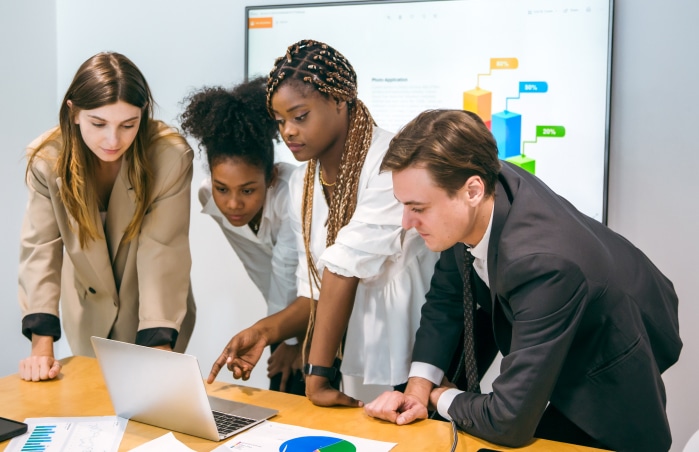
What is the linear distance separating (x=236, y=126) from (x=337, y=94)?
0.42 meters

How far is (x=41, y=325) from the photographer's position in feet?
6.02

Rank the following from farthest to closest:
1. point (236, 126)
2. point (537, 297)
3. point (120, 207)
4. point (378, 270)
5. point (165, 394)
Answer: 1. point (236, 126)
2. point (120, 207)
3. point (378, 270)
4. point (165, 394)
5. point (537, 297)

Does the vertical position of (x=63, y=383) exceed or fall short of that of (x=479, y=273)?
it falls short

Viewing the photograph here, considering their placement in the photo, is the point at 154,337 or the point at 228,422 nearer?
the point at 228,422

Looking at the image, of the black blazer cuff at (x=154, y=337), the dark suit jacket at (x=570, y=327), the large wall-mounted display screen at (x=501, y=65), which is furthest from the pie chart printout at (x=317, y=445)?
the large wall-mounted display screen at (x=501, y=65)

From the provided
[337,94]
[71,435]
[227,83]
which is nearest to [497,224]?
[337,94]

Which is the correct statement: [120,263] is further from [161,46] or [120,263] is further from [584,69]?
[584,69]

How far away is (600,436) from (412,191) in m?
0.61

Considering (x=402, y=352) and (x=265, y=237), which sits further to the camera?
(x=265, y=237)

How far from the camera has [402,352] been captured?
1.87 m

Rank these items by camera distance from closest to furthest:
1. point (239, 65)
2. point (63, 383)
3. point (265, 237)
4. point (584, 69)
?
point (63, 383) < point (265, 237) < point (584, 69) < point (239, 65)

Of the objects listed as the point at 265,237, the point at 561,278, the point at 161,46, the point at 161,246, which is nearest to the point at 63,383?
the point at 161,246

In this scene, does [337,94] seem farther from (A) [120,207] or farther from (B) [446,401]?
(B) [446,401]

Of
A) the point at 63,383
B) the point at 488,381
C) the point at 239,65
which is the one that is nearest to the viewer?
the point at 63,383
